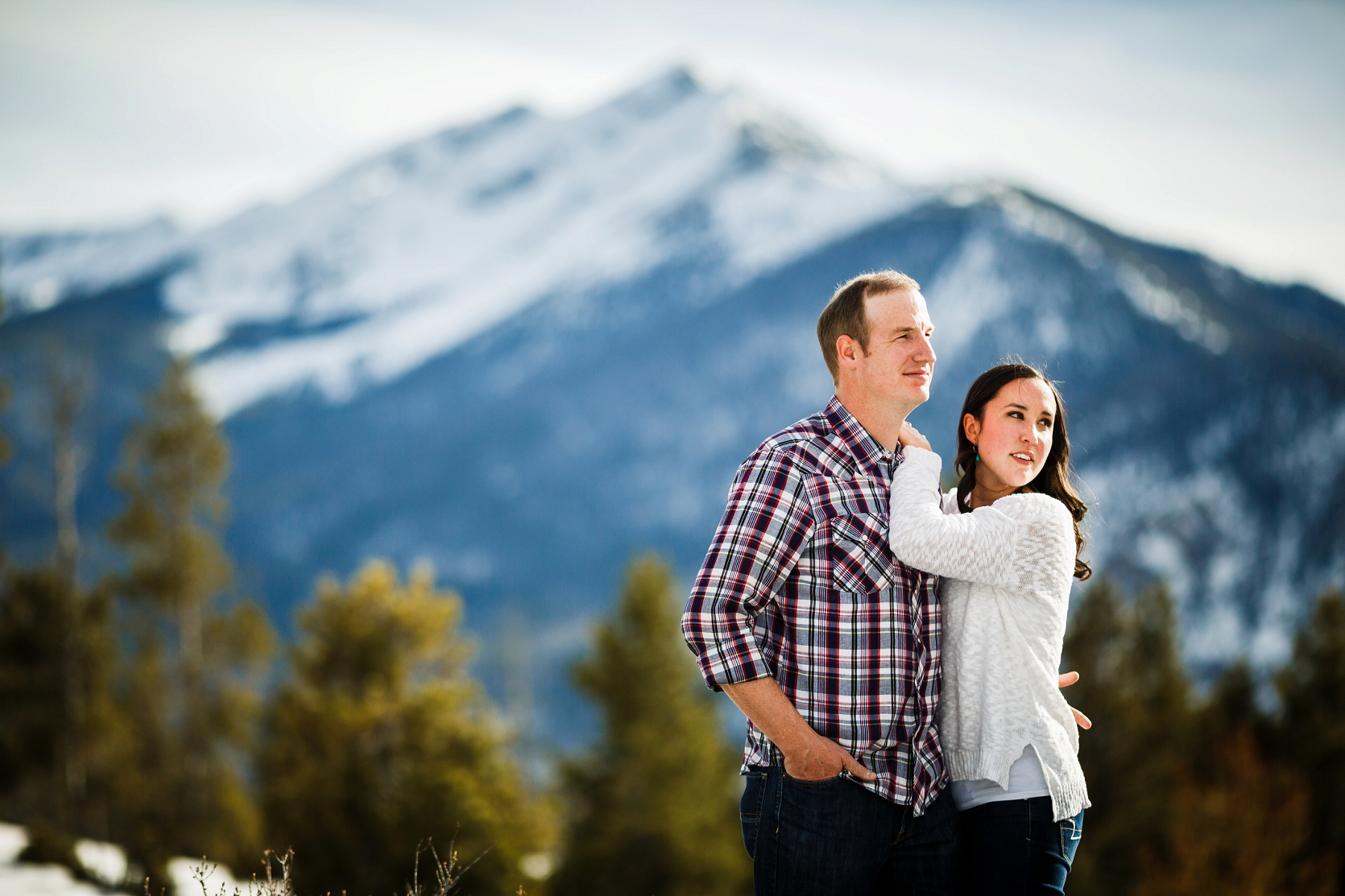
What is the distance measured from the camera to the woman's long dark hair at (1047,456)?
348 cm

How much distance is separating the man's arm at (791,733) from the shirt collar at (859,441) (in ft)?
2.66

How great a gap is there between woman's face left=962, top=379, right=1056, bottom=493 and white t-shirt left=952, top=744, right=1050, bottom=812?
90cm

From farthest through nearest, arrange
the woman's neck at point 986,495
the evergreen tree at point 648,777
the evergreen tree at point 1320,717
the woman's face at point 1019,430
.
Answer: the evergreen tree at point 1320,717
the evergreen tree at point 648,777
the woman's neck at point 986,495
the woman's face at point 1019,430

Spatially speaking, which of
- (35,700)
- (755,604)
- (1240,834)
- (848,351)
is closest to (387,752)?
(35,700)

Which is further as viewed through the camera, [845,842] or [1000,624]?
[1000,624]

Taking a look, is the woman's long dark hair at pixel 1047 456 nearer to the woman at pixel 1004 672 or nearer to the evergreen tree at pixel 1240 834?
the woman at pixel 1004 672

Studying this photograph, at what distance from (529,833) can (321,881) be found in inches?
211

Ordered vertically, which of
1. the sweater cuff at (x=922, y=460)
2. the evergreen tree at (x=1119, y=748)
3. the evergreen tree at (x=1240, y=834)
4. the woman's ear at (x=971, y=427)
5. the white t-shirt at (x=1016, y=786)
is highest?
the woman's ear at (x=971, y=427)

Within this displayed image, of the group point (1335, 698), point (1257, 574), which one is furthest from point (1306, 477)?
point (1335, 698)

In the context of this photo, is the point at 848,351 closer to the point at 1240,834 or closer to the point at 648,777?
the point at 648,777

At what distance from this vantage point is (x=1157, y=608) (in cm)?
3181

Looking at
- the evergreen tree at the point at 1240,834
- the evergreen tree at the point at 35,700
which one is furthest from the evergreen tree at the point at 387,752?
the evergreen tree at the point at 1240,834

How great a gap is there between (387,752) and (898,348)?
16098 millimetres

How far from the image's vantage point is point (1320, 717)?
29141 millimetres
